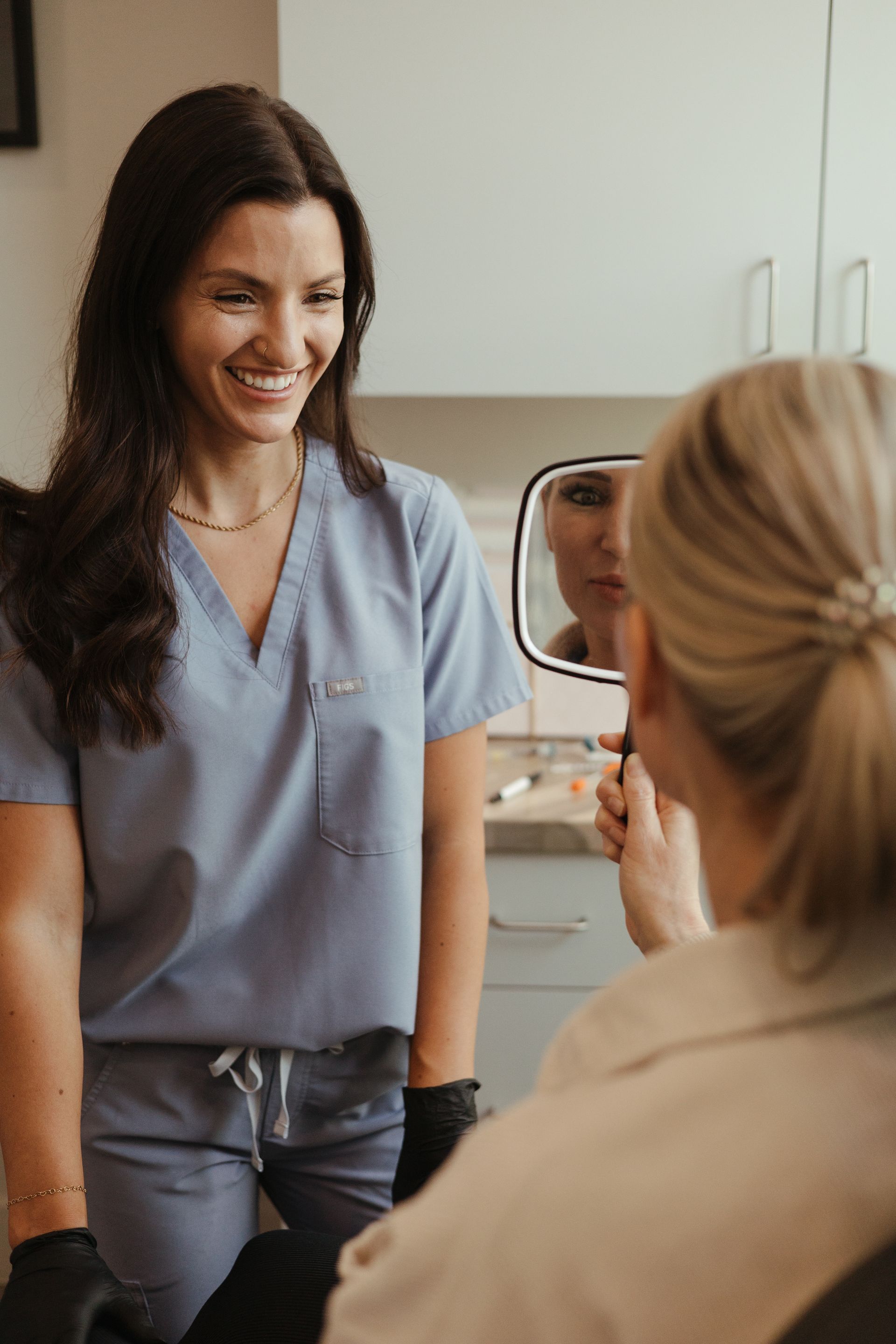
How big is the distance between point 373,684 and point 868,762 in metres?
0.70

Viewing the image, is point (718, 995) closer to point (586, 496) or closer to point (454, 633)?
point (586, 496)

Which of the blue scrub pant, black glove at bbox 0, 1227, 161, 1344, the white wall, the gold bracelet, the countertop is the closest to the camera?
black glove at bbox 0, 1227, 161, 1344

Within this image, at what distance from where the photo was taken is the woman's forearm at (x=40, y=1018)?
879mm

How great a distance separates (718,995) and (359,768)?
62 cm

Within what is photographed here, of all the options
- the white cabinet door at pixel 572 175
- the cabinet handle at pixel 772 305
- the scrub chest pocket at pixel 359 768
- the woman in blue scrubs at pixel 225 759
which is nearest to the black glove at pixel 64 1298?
the woman in blue scrubs at pixel 225 759

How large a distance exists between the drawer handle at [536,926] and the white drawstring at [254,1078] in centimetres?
73

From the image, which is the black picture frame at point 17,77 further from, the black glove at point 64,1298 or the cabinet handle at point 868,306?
the black glove at point 64,1298

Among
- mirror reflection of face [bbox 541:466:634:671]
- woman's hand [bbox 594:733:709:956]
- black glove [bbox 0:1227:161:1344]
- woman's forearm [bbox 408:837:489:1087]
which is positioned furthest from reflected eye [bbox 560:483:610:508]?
black glove [bbox 0:1227:161:1344]

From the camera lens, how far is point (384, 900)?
40.7 inches

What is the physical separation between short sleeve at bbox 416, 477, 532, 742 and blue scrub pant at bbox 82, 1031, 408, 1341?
0.32m

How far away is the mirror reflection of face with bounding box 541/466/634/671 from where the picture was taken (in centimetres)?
81

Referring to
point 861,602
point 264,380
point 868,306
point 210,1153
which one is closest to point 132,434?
point 264,380

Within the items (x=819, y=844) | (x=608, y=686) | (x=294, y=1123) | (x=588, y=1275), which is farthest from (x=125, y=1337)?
(x=608, y=686)

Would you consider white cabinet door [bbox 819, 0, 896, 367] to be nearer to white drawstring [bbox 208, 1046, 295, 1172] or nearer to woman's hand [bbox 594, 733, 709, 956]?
woman's hand [bbox 594, 733, 709, 956]
